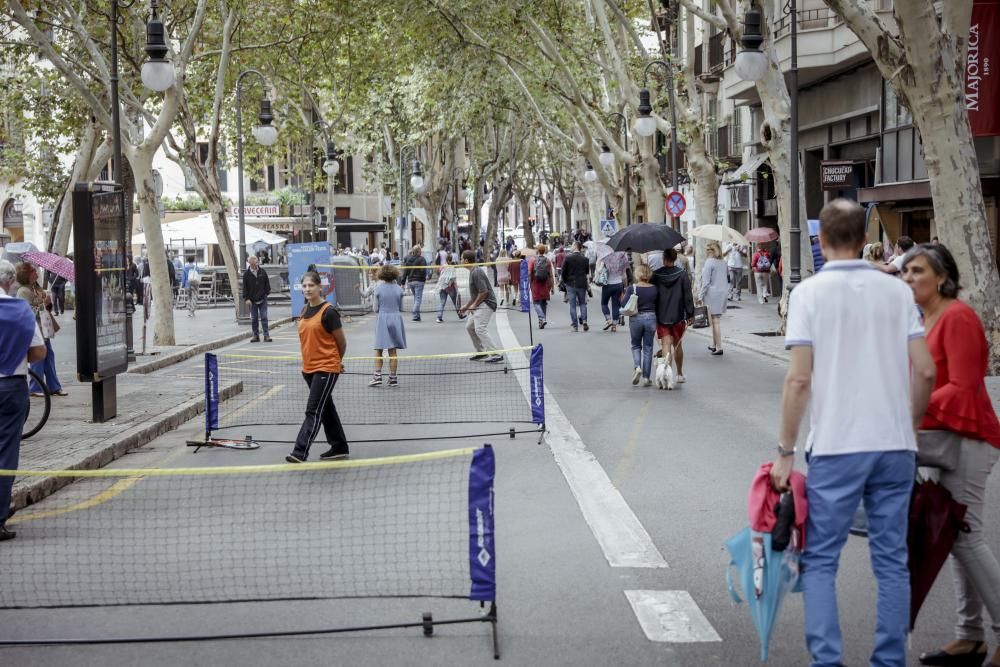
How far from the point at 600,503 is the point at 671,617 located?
8.61 ft

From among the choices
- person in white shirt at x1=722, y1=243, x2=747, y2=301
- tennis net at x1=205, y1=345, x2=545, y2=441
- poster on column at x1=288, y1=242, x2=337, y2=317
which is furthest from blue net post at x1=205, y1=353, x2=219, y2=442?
person in white shirt at x1=722, y1=243, x2=747, y2=301

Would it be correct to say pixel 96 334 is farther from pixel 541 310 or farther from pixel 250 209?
pixel 250 209

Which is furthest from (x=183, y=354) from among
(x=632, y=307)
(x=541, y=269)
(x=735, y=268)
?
(x=735, y=268)

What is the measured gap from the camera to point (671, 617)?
19.0 feet

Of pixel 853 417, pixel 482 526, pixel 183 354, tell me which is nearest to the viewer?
pixel 853 417

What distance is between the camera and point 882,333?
15.0 feet

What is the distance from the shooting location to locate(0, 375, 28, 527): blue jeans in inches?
304

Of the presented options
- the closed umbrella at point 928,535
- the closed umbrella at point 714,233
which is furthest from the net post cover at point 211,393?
the closed umbrella at point 714,233

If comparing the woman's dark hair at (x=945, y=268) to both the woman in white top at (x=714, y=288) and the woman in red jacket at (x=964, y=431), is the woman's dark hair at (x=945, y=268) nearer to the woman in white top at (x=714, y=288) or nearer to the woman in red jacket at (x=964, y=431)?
the woman in red jacket at (x=964, y=431)

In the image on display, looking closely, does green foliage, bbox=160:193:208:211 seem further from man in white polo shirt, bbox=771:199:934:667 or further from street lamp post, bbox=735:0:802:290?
man in white polo shirt, bbox=771:199:934:667

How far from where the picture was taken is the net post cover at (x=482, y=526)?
5520mm

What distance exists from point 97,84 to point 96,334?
17.1m

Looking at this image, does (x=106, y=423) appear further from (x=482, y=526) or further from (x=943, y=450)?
(x=943, y=450)

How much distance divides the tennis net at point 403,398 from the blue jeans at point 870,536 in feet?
22.5
